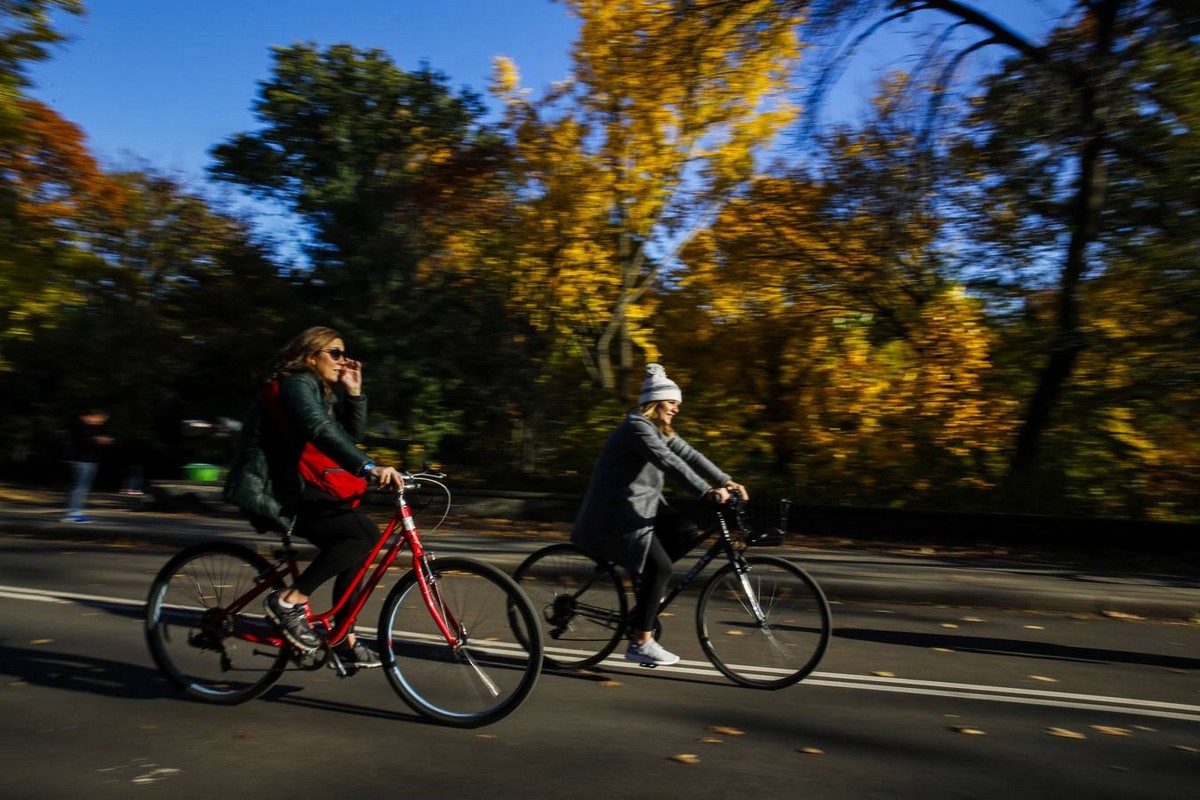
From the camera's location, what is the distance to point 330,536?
4.83 meters

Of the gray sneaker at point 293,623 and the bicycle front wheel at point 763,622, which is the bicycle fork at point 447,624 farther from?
the bicycle front wheel at point 763,622

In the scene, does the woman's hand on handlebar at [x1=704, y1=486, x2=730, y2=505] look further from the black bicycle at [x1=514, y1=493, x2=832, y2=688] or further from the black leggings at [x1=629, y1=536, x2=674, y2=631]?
the black leggings at [x1=629, y1=536, x2=674, y2=631]

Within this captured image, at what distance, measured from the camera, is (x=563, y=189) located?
18.6 meters

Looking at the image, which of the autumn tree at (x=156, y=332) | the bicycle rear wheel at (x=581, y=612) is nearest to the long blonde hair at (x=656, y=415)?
the bicycle rear wheel at (x=581, y=612)

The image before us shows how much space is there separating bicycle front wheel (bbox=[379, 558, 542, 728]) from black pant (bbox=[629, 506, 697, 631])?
48.1 inches

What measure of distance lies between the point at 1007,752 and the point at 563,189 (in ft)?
49.7

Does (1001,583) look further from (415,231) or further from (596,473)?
(415,231)

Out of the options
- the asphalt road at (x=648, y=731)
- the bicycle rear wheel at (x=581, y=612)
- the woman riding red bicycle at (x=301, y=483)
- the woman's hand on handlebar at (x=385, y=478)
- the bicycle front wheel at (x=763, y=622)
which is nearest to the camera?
the asphalt road at (x=648, y=731)

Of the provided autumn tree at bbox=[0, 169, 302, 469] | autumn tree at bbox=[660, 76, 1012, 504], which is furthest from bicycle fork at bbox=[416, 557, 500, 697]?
autumn tree at bbox=[0, 169, 302, 469]

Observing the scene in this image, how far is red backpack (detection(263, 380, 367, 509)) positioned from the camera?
4785 millimetres

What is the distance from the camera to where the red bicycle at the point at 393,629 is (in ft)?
15.7

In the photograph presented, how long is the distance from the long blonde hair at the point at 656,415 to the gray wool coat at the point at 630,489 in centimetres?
5

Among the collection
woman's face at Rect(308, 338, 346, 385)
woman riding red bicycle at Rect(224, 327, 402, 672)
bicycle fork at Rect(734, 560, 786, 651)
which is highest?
woman's face at Rect(308, 338, 346, 385)

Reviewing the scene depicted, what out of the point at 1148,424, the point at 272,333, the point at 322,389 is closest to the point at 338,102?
the point at 272,333
